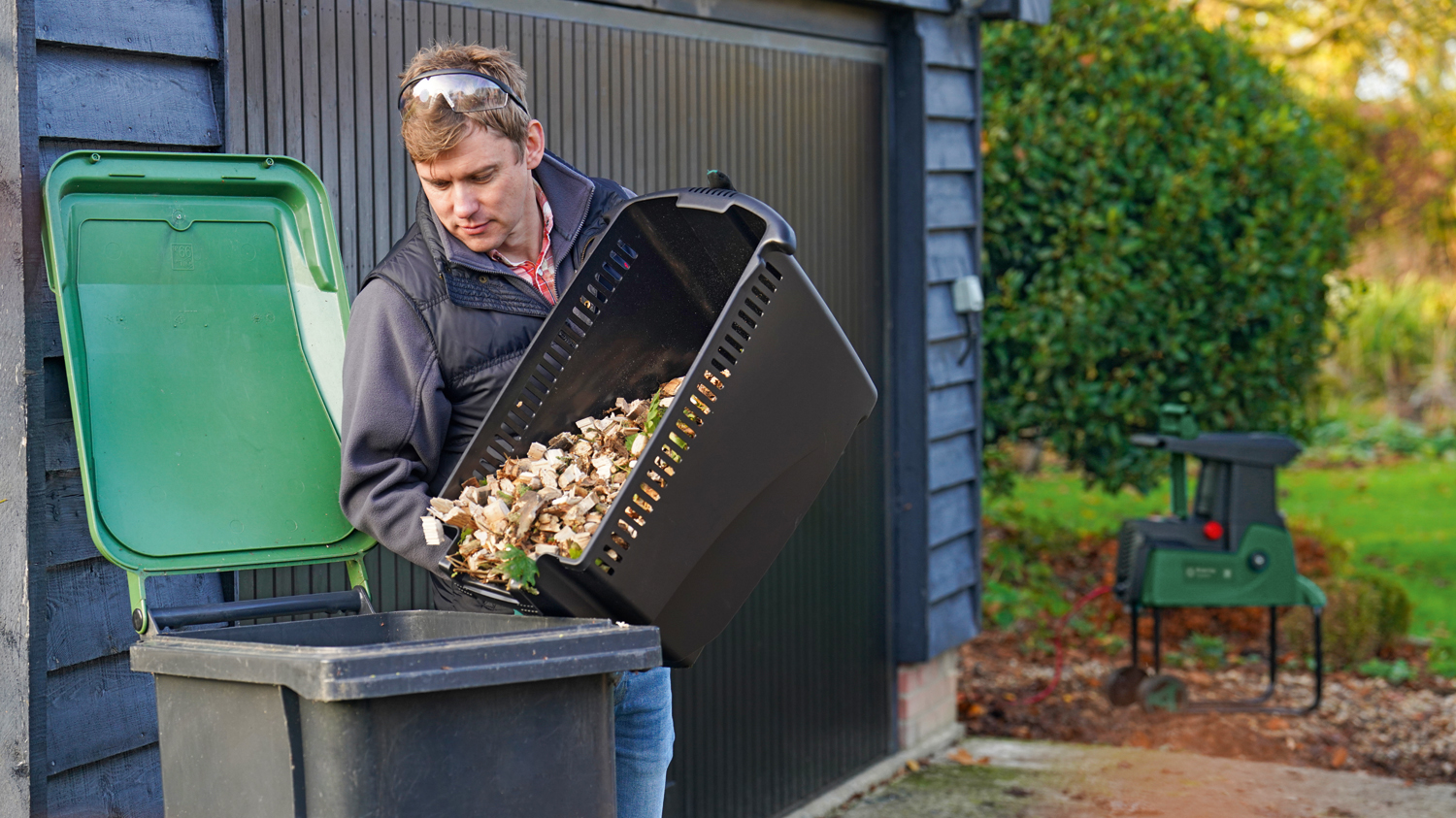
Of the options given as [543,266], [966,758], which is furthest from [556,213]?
[966,758]

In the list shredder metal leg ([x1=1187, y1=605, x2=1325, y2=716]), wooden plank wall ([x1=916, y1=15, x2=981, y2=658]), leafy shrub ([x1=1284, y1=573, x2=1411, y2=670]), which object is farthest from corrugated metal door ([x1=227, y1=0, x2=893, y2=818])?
leafy shrub ([x1=1284, y1=573, x2=1411, y2=670])

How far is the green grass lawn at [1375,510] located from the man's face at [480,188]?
5.23 m

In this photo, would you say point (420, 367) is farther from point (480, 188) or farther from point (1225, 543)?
point (1225, 543)

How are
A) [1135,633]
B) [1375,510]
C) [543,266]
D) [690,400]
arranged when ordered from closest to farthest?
[690,400], [543,266], [1135,633], [1375,510]

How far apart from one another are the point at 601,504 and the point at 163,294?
0.85 meters

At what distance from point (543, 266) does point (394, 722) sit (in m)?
0.95

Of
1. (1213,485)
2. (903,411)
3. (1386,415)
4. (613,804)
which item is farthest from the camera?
(1386,415)

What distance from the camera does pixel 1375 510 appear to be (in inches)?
384

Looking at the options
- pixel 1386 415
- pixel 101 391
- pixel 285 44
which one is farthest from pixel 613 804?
pixel 1386 415

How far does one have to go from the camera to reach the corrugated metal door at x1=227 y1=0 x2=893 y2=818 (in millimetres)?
2967

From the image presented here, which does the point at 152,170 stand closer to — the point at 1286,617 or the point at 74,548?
the point at 74,548

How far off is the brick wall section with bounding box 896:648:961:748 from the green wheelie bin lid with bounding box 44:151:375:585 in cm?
285

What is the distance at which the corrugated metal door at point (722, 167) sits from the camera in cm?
297

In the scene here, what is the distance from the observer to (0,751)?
2396 millimetres
